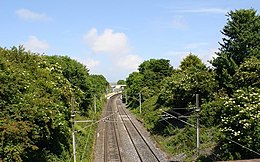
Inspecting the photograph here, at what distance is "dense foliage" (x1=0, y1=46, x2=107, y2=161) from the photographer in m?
20.4

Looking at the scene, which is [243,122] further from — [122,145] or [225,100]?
[122,145]

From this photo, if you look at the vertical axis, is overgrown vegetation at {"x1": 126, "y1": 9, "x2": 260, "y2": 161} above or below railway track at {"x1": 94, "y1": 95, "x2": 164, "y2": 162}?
above

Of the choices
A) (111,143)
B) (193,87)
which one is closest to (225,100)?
(193,87)

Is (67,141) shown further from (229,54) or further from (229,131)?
(229,54)

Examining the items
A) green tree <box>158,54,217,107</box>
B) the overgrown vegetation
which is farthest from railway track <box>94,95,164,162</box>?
green tree <box>158,54,217,107</box>

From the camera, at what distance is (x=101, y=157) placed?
35.3 meters

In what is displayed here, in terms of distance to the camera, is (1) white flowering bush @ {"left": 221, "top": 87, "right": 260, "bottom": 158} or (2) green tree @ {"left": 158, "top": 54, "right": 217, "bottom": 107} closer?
(1) white flowering bush @ {"left": 221, "top": 87, "right": 260, "bottom": 158}

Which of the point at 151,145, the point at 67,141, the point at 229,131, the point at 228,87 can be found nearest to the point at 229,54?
the point at 228,87

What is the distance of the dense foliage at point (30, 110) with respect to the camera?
20438mm

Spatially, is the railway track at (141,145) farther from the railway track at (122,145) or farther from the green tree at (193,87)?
the green tree at (193,87)

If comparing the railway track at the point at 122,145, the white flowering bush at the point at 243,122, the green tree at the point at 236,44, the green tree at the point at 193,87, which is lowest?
the railway track at the point at 122,145

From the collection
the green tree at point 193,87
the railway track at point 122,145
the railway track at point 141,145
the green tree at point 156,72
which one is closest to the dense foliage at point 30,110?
the railway track at point 122,145

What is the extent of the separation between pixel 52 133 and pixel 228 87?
21325mm

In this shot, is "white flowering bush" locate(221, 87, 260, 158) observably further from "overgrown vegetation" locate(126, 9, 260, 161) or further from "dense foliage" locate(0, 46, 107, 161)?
"dense foliage" locate(0, 46, 107, 161)
